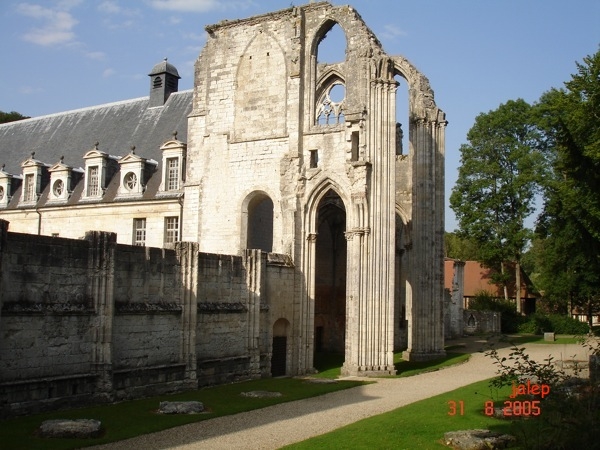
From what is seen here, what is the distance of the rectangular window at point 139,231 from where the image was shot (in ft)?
102

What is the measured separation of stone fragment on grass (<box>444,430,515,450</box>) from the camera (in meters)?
11.3

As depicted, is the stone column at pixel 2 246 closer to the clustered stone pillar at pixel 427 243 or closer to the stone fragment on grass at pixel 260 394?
the stone fragment on grass at pixel 260 394

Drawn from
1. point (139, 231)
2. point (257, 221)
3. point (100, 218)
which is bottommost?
point (139, 231)

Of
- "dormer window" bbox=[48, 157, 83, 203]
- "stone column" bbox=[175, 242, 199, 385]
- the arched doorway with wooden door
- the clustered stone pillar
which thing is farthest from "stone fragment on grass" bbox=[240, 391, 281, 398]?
"dormer window" bbox=[48, 157, 83, 203]

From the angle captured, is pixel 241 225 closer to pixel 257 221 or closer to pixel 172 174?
pixel 257 221

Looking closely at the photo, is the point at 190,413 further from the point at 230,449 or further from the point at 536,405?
the point at 536,405

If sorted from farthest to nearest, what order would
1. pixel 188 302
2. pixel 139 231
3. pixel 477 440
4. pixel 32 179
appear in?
pixel 32 179, pixel 139 231, pixel 188 302, pixel 477 440

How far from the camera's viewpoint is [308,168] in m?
25.3

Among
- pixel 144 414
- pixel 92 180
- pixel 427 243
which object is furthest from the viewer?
pixel 92 180

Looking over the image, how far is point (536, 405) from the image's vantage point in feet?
44.2

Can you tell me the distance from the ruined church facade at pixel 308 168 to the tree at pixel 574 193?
5844 millimetres

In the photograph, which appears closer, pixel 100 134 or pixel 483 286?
pixel 100 134

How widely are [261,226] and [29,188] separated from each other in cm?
1297

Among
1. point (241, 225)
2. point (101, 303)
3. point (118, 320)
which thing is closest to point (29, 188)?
point (241, 225)
